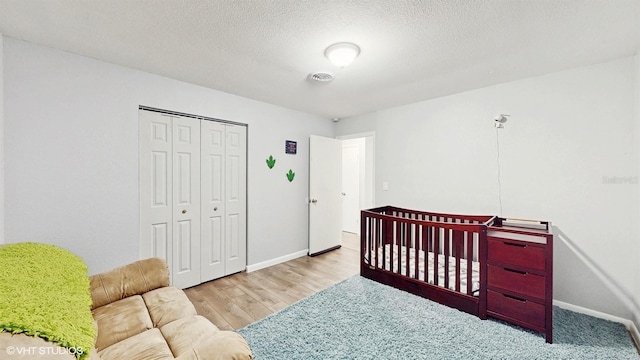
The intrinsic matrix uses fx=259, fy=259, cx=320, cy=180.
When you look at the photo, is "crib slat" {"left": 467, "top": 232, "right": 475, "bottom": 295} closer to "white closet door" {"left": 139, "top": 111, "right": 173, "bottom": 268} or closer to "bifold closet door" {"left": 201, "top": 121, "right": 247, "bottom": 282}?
"bifold closet door" {"left": 201, "top": 121, "right": 247, "bottom": 282}

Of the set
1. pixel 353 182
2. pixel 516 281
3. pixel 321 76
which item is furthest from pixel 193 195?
pixel 353 182

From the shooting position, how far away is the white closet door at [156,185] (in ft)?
8.37

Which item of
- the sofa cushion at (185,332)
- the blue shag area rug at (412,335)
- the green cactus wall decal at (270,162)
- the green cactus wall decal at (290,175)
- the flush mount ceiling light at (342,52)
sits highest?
the flush mount ceiling light at (342,52)

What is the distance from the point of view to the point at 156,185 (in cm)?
263

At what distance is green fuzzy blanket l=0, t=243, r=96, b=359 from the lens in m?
0.78

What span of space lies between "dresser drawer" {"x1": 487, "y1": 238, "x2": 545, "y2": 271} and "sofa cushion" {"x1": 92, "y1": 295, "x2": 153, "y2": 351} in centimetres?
252

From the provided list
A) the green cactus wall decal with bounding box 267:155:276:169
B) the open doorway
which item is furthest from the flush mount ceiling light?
the open doorway

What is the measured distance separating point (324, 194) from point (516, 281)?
2706 millimetres

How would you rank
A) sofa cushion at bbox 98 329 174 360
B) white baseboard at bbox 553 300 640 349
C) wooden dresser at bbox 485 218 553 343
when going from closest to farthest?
sofa cushion at bbox 98 329 174 360 → wooden dresser at bbox 485 218 553 343 → white baseboard at bbox 553 300 640 349

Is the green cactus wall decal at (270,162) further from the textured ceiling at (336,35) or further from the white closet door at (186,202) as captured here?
the textured ceiling at (336,35)

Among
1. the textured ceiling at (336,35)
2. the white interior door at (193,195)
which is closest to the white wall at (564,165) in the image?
the textured ceiling at (336,35)

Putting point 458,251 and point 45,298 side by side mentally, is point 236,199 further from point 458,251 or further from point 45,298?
point 458,251

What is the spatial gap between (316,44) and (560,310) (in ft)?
10.4

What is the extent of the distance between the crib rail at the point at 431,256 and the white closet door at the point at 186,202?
1929 millimetres
